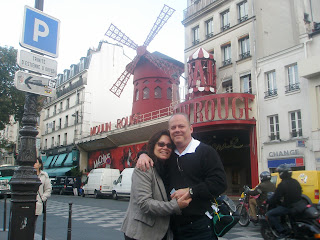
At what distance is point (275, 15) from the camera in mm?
19125

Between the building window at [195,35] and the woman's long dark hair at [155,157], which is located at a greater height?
the building window at [195,35]

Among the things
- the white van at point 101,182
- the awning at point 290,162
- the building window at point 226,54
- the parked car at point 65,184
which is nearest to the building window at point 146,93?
the white van at point 101,182

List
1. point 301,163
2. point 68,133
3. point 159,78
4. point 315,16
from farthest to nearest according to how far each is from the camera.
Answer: point 68,133, point 159,78, point 315,16, point 301,163

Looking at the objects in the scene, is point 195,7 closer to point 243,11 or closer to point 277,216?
point 243,11

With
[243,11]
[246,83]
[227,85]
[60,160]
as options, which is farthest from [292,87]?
[60,160]

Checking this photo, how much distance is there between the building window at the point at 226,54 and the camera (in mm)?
19641

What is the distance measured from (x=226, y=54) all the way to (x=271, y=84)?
3832 mm

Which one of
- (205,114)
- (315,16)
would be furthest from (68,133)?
(315,16)

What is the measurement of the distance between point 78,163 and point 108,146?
5.73 m

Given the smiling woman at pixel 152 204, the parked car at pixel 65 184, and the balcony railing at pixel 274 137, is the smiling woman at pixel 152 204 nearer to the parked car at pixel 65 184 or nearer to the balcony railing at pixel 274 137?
the balcony railing at pixel 274 137

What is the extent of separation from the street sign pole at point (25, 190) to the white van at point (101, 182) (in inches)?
742

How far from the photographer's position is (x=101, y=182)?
2252 cm

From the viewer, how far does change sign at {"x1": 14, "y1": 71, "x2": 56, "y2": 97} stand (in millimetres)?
3926

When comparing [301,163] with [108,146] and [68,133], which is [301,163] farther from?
[68,133]
